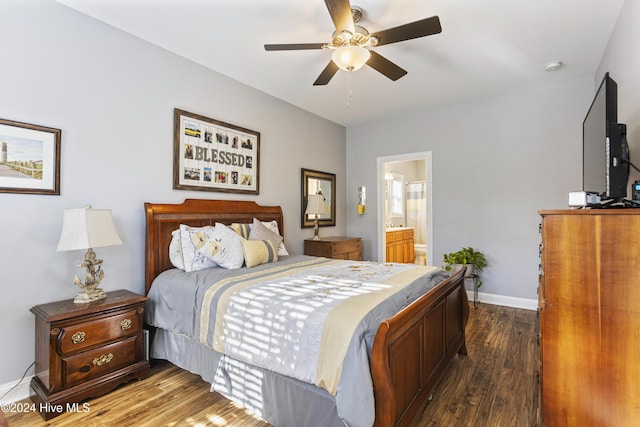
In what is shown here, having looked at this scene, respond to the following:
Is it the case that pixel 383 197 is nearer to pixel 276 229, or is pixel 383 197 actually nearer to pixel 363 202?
pixel 363 202

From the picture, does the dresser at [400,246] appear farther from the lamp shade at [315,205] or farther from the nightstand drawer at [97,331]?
the nightstand drawer at [97,331]

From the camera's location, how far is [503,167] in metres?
4.16

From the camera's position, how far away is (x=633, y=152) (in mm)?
2182

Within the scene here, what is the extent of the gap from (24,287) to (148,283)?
792 millimetres

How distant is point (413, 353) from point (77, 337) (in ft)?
6.92

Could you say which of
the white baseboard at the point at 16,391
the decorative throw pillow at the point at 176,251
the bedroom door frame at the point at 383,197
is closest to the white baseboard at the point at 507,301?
the bedroom door frame at the point at 383,197

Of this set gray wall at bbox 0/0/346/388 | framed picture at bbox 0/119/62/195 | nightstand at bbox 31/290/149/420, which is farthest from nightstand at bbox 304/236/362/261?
framed picture at bbox 0/119/62/195

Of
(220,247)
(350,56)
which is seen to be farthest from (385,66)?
(220,247)

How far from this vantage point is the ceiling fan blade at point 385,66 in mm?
2534

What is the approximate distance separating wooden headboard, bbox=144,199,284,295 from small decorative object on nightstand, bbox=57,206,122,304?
1.51ft

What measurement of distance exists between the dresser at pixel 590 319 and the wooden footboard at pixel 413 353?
0.59 m

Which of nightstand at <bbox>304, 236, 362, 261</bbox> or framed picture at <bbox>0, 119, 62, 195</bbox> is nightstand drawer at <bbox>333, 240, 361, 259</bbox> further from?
framed picture at <bbox>0, 119, 62, 195</bbox>

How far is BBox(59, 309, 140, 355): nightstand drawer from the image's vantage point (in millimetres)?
2029

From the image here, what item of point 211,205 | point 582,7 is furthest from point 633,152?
point 211,205
